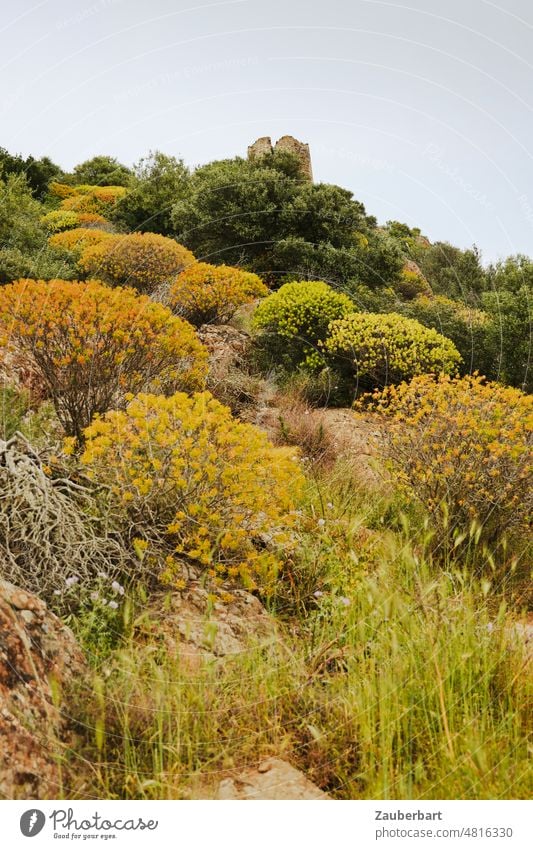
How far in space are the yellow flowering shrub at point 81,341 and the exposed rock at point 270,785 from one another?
3874 millimetres

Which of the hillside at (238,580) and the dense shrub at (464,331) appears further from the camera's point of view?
the dense shrub at (464,331)

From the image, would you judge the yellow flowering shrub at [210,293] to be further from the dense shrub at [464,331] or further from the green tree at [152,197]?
the green tree at [152,197]

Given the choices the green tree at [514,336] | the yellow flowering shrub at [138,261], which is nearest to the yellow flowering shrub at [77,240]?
the yellow flowering shrub at [138,261]

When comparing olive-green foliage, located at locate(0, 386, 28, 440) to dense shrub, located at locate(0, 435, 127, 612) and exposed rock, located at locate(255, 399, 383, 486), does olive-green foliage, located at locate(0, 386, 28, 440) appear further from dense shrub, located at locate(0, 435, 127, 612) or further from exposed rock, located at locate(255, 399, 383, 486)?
exposed rock, located at locate(255, 399, 383, 486)

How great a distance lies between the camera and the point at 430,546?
4.34m

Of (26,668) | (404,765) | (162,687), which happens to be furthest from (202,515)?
(404,765)

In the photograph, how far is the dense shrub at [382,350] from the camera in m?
8.65

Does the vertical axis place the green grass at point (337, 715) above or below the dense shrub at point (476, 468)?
below

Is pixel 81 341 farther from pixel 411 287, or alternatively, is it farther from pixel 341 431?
pixel 411 287

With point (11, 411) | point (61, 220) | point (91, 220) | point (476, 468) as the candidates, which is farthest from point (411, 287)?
point (11, 411)

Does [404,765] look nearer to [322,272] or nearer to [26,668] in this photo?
[26,668]

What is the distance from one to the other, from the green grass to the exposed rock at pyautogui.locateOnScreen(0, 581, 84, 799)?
0.39 feet

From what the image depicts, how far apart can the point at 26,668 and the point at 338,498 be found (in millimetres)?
3215

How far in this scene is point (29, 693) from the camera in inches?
79.3
